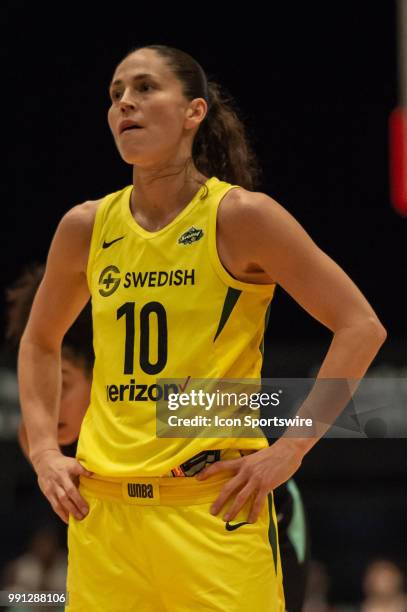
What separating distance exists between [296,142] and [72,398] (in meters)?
5.44

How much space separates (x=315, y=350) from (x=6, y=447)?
2.25 metres

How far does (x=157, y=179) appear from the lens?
2.67m

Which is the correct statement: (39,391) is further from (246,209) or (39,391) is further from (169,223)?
(246,209)

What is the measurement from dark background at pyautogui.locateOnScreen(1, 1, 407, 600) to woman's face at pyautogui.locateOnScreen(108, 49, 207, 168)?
4834mm

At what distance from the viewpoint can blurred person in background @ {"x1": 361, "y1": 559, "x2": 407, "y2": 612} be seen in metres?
5.77

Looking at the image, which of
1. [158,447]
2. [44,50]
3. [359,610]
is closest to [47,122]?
[44,50]

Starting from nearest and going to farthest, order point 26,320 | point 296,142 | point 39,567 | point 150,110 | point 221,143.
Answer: point 150,110
point 221,143
point 26,320
point 39,567
point 296,142

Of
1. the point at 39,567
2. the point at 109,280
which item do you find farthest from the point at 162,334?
the point at 39,567

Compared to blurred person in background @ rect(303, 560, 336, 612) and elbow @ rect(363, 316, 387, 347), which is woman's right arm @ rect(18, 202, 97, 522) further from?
blurred person in background @ rect(303, 560, 336, 612)

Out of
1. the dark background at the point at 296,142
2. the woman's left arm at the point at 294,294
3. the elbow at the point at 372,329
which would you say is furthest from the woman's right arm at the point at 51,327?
the dark background at the point at 296,142

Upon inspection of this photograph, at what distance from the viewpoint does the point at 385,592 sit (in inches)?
236

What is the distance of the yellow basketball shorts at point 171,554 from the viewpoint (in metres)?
2.36

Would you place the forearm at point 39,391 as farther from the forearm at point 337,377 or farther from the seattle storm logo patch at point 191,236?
the forearm at point 337,377

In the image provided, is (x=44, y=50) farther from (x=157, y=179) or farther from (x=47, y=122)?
(x=157, y=179)
